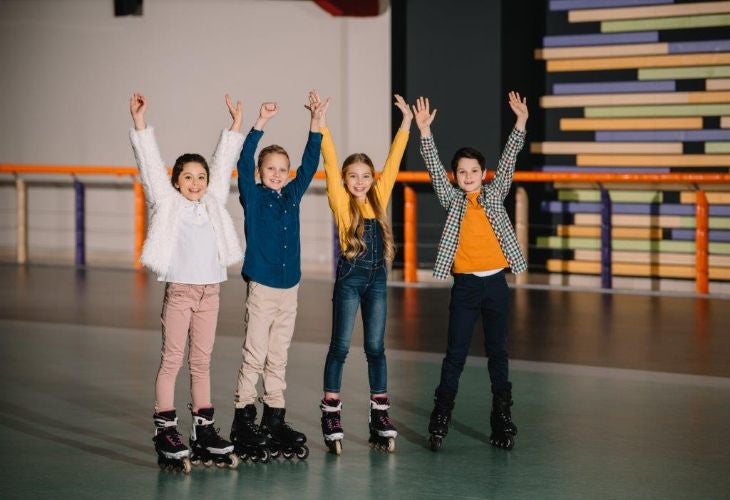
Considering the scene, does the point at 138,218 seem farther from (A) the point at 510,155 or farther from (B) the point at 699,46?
(A) the point at 510,155

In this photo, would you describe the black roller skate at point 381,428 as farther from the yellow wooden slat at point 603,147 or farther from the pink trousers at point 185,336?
the yellow wooden slat at point 603,147

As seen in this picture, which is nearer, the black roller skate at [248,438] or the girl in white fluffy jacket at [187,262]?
the girl in white fluffy jacket at [187,262]

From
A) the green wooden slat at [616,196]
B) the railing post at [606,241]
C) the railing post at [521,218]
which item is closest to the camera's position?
the railing post at [606,241]

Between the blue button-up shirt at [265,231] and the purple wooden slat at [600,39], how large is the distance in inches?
345

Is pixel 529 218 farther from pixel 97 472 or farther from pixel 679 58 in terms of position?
pixel 97 472

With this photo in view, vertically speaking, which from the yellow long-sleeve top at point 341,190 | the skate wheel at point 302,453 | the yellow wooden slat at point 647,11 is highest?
the yellow wooden slat at point 647,11

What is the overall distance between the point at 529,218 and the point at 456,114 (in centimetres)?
141

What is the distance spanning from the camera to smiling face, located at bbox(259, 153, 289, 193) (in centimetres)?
650

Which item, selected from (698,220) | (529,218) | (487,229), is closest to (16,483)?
(487,229)

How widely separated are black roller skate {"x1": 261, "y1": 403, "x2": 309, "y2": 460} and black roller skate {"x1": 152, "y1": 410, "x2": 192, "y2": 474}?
0.43 meters

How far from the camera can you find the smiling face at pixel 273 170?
21.3 ft

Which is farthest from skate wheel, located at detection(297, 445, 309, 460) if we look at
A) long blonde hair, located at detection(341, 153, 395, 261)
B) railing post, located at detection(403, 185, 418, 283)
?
railing post, located at detection(403, 185, 418, 283)

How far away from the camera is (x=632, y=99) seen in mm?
14594

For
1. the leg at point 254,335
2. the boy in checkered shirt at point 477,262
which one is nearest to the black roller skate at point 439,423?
the boy in checkered shirt at point 477,262
